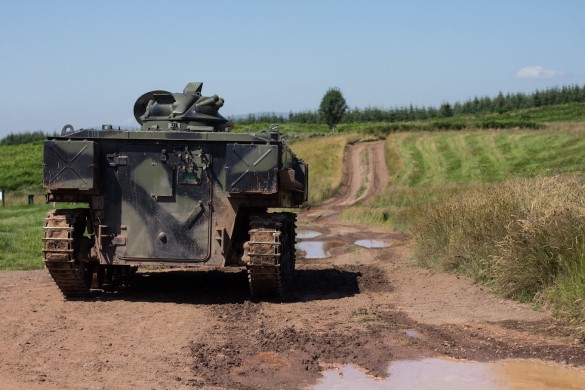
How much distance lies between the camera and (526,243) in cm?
1023

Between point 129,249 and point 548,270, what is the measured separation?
5328 millimetres

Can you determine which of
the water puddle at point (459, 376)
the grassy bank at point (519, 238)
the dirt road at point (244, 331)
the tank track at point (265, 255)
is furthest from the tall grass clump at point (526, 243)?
the tank track at point (265, 255)

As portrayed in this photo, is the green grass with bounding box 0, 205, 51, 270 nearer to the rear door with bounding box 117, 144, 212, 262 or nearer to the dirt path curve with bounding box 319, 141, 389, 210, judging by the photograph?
the rear door with bounding box 117, 144, 212, 262

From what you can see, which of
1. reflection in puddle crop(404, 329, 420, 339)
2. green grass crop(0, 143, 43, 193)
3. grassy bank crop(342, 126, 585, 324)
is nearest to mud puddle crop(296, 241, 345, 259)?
grassy bank crop(342, 126, 585, 324)

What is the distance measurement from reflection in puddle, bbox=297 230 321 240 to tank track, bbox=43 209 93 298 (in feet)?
35.3

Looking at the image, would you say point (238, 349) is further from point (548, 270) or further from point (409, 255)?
point (409, 255)

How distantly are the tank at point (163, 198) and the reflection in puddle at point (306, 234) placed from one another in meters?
10.6

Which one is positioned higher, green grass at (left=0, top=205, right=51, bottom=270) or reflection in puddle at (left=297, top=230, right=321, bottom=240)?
green grass at (left=0, top=205, right=51, bottom=270)

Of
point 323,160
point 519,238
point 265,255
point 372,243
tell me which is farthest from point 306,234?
point 323,160

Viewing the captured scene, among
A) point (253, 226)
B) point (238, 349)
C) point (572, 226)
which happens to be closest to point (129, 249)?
point (253, 226)

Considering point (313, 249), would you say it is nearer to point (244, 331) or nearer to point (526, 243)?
point (526, 243)

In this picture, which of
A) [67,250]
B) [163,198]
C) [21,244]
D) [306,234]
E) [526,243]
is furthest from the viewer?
[306,234]

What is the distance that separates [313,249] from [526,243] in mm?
9349

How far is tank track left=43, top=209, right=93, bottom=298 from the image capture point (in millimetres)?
10750
